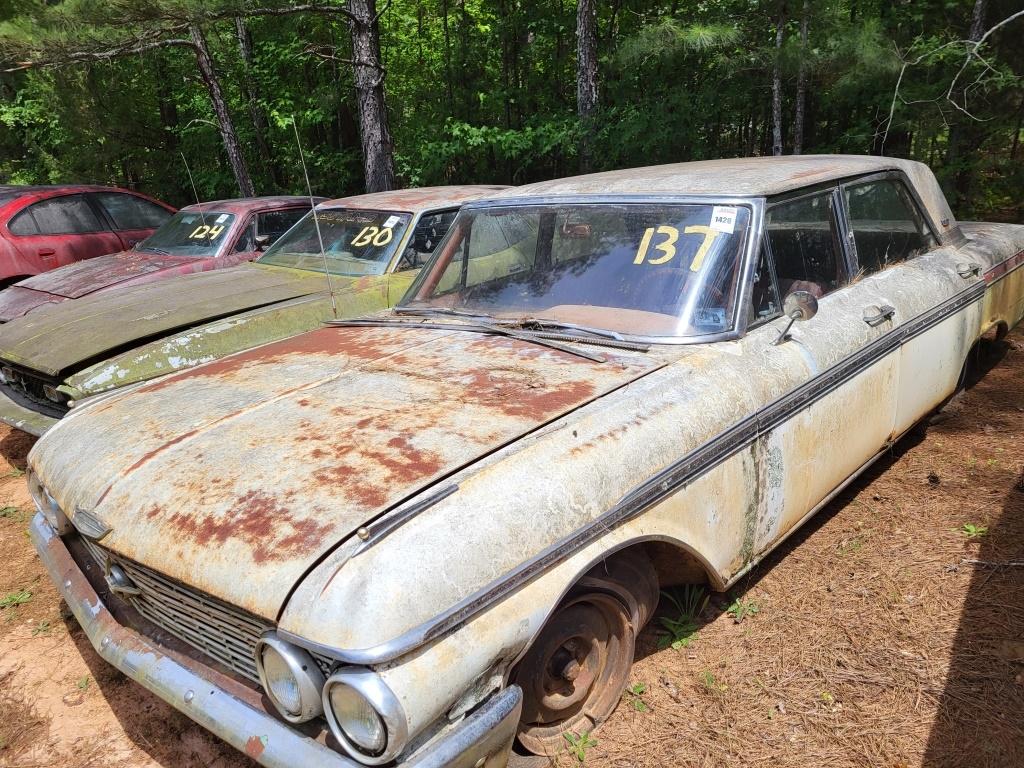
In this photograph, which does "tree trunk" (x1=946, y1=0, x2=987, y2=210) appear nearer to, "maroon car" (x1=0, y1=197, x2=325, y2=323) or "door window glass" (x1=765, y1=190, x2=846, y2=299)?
"door window glass" (x1=765, y1=190, x2=846, y2=299)

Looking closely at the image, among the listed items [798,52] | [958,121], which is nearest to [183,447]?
[798,52]

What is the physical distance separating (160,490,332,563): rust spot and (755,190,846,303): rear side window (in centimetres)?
196

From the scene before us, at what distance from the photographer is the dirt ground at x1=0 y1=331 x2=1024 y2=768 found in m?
2.35

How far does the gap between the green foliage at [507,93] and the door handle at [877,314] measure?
4307mm

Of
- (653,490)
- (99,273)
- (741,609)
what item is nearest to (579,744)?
(653,490)

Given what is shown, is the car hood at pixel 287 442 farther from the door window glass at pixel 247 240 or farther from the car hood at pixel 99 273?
the door window glass at pixel 247 240

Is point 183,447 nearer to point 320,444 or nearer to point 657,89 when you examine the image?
point 320,444

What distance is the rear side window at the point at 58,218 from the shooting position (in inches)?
320

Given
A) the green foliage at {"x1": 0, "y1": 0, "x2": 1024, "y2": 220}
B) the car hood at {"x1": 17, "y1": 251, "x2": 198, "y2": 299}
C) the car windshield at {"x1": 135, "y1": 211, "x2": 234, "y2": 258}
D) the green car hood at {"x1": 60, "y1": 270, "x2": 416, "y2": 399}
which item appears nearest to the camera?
the green car hood at {"x1": 60, "y1": 270, "x2": 416, "y2": 399}

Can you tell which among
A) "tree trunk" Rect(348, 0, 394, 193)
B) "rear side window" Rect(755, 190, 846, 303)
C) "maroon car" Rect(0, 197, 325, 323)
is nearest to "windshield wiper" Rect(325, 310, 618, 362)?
"rear side window" Rect(755, 190, 846, 303)

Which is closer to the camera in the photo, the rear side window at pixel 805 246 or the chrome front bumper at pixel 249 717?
the chrome front bumper at pixel 249 717

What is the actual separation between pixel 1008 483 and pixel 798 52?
594 centimetres

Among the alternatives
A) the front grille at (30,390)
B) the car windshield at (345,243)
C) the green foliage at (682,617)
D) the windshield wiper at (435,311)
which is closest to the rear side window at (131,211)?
the car windshield at (345,243)

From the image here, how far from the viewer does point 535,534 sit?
1.98m
